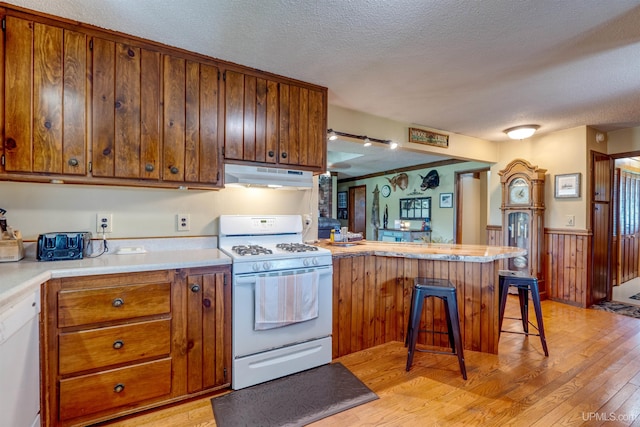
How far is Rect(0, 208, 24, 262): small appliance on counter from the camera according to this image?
5.72 feet

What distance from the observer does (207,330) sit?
194 centimetres

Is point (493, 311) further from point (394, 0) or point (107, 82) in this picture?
point (107, 82)

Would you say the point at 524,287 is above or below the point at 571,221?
below

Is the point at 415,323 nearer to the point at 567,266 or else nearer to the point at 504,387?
the point at 504,387

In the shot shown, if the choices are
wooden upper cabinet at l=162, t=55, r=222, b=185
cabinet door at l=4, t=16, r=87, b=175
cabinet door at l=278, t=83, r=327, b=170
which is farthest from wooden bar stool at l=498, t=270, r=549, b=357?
cabinet door at l=4, t=16, r=87, b=175

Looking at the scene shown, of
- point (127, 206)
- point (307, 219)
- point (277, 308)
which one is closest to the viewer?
point (277, 308)

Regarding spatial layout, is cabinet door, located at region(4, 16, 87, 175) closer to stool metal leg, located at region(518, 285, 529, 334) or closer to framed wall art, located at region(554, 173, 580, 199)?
stool metal leg, located at region(518, 285, 529, 334)

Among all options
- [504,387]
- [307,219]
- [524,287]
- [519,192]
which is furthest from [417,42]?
[519,192]

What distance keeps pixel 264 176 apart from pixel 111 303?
1257 mm

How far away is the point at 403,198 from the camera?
705 centimetres

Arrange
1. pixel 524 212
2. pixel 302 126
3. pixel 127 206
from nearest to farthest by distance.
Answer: pixel 127 206 → pixel 302 126 → pixel 524 212

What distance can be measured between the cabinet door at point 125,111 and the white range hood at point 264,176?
490mm

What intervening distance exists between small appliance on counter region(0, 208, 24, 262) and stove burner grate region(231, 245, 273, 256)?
1.23m

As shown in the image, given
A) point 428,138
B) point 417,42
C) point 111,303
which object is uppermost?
point 417,42
